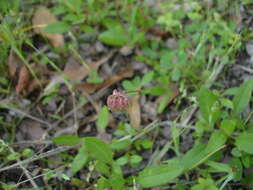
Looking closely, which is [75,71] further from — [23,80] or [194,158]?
[194,158]

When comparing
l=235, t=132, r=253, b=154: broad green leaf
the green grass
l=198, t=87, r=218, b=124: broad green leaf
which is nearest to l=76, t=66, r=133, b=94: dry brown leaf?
the green grass

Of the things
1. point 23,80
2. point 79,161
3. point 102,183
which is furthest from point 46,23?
point 102,183

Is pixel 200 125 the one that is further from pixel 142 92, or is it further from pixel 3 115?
pixel 3 115

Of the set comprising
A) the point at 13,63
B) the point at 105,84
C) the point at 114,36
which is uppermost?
the point at 114,36

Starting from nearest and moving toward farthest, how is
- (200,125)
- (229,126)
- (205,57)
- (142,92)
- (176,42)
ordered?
1. (229,126)
2. (200,125)
3. (142,92)
4. (205,57)
5. (176,42)

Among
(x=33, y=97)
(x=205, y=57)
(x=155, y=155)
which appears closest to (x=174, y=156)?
(x=155, y=155)

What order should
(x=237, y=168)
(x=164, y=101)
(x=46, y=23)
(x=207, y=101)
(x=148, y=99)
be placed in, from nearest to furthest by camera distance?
(x=237, y=168), (x=207, y=101), (x=164, y=101), (x=148, y=99), (x=46, y=23)

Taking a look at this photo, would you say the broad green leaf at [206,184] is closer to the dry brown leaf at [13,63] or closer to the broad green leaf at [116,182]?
the broad green leaf at [116,182]
